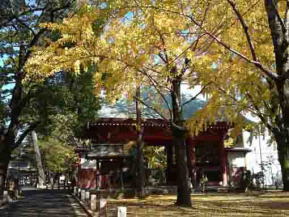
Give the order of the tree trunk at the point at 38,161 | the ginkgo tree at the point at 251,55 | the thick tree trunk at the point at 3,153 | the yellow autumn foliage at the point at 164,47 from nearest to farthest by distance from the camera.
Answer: the ginkgo tree at the point at 251,55 → the yellow autumn foliage at the point at 164,47 → the thick tree trunk at the point at 3,153 → the tree trunk at the point at 38,161

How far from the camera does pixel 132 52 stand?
15.4 m

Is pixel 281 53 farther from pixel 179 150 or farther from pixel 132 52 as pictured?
pixel 179 150

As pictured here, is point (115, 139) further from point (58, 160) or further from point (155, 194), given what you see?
point (58, 160)

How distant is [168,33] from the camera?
14.3 m

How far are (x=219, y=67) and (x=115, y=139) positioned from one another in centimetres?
1302

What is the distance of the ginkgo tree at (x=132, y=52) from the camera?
1291cm

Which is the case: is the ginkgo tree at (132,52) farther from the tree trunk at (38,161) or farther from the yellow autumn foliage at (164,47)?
the tree trunk at (38,161)

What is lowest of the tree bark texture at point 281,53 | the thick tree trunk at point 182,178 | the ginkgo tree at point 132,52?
the thick tree trunk at point 182,178

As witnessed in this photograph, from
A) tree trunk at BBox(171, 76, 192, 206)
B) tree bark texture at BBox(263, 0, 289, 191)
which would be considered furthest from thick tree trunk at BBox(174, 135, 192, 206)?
tree bark texture at BBox(263, 0, 289, 191)

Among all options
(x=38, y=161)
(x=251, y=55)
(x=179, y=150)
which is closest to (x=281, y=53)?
(x=251, y=55)

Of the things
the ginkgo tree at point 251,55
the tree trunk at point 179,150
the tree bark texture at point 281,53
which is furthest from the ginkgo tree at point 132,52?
the tree bark texture at point 281,53

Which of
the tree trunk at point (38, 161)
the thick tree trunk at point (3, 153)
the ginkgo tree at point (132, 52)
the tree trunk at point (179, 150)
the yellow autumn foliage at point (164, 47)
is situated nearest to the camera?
the yellow autumn foliage at point (164, 47)

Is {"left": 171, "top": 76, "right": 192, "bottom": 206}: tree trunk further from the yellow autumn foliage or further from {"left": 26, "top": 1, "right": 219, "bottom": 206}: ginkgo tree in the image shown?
the yellow autumn foliage

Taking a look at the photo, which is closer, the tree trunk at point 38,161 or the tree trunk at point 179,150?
the tree trunk at point 179,150
